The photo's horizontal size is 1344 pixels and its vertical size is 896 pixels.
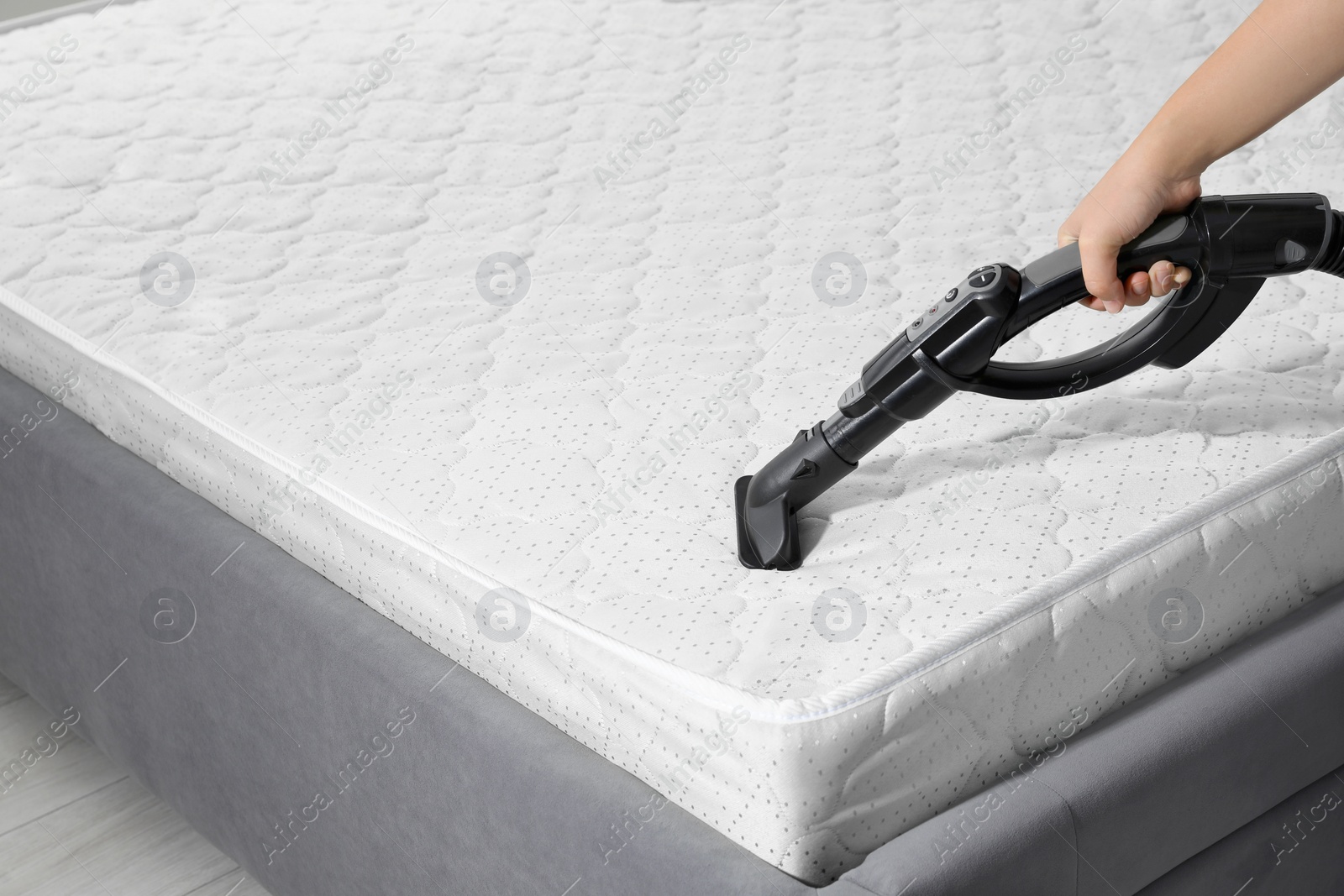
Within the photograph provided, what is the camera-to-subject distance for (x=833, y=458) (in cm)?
95

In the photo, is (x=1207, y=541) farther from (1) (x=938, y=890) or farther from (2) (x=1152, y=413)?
(1) (x=938, y=890)

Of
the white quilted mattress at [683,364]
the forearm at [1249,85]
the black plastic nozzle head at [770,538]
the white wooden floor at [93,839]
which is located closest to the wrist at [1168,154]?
the forearm at [1249,85]

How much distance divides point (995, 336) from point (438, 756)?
524mm

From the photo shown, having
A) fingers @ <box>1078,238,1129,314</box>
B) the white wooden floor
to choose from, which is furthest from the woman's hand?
the white wooden floor

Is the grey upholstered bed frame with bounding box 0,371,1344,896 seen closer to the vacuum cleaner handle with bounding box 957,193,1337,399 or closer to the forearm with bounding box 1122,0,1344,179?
the vacuum cleaner handle with bounding box 957,193,1337,399

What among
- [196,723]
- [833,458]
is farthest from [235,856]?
[833,458]

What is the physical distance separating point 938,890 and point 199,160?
4.60ft

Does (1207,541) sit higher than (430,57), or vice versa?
(1207,541)

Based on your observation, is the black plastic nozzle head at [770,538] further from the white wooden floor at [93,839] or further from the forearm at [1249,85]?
the white wooden floor at [93,839]

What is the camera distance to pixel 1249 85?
0.87m

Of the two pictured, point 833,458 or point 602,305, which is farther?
point 602,305

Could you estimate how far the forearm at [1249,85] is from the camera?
83 centimetres

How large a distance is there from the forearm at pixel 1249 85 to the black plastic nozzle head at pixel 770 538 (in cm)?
37

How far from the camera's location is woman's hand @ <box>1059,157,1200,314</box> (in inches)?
34.9
